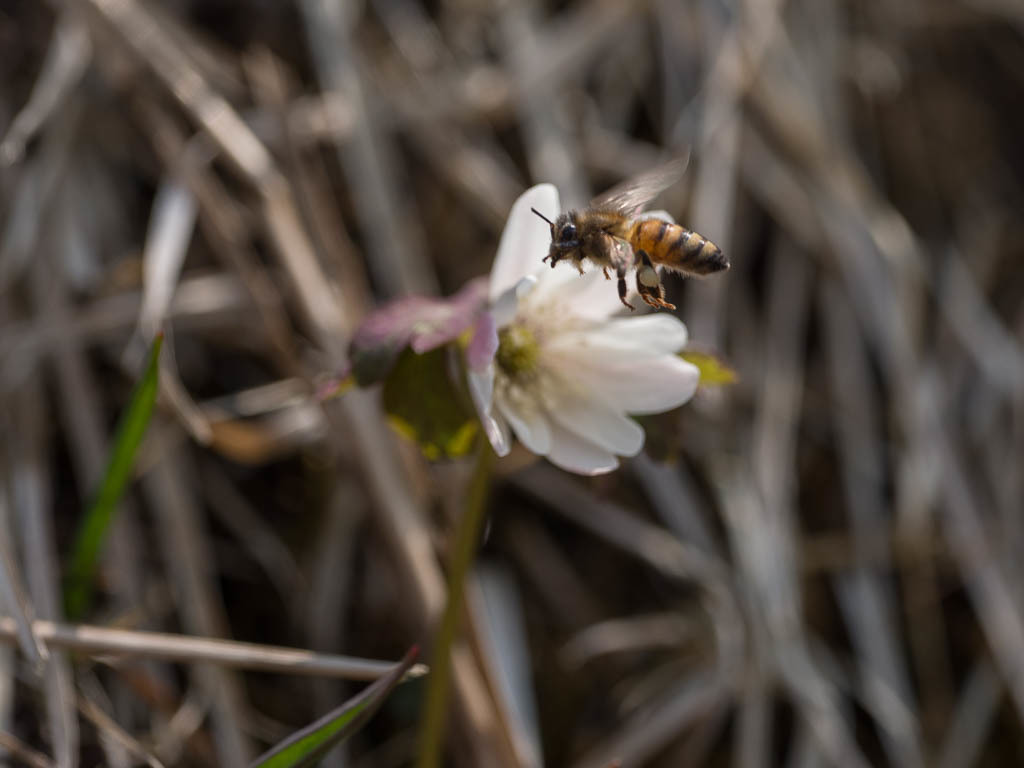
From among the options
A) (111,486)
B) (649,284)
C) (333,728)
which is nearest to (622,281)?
(649,284)

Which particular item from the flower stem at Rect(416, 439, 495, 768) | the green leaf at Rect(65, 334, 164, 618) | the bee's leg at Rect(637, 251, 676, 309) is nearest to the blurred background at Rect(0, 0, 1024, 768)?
the green leaf at Rect(65, 334, 164, 618)

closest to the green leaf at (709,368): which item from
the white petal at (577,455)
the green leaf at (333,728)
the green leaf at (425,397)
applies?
the white petal at (577,455)

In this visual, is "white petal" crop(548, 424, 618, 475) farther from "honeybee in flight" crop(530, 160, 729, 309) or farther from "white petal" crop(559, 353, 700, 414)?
"honeybee in flight" crop(530, 160, 729, 309)

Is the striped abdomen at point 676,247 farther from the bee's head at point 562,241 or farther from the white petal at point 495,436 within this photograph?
the white petal at point 495,436

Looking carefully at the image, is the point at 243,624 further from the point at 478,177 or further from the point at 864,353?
the point at 864,353

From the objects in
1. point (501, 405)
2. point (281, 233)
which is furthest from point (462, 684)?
point (281, 233)

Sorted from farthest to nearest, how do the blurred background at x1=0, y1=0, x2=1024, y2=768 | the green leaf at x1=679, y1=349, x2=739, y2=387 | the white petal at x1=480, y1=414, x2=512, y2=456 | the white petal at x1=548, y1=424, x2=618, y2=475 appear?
1. the blurred background at x1=0, y1=0, x2=1024, y2=768
2. the green leaf at x1=679, y1=349, x2=739, y2=387
3. the white petal at x1=548, y1=424, x2=618, y2=475
4. the white petal at x1=480, y1=414, x2=512, y2=456
